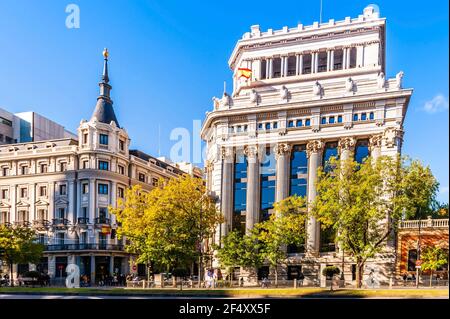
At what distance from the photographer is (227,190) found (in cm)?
3784

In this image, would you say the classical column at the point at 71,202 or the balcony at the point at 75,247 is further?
the classical column at the point at 71,202

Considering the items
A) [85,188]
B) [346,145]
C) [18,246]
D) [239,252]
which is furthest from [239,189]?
[18,246]

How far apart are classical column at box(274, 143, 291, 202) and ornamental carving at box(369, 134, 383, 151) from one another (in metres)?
6.27

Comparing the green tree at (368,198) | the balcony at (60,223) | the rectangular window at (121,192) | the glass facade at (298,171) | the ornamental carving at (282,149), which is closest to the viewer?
the green tree at (368,198)

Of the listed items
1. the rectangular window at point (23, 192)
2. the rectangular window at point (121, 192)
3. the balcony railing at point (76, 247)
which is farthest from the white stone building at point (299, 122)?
the rectangular window at point (23, 192)

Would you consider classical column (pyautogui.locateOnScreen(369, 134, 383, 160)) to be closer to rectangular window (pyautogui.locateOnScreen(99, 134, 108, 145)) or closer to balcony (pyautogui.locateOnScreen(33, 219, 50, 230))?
rectangular window (pyautogui.locateOnScreen(99, 134, 108, 145))

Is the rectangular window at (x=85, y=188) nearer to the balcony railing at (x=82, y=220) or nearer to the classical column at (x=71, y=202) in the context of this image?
the classical column at (x=71, y=202)

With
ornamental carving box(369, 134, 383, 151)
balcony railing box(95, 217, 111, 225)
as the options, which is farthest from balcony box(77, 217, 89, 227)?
ornamental carving box(369, 134, 383, 151)

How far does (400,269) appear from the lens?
32062mm

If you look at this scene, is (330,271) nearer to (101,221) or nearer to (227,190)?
(227,190)

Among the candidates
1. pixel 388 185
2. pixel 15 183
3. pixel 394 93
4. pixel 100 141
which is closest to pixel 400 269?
pixel 388 185

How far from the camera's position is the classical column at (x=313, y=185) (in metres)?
34.9

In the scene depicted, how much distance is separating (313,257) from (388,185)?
1029 cm
